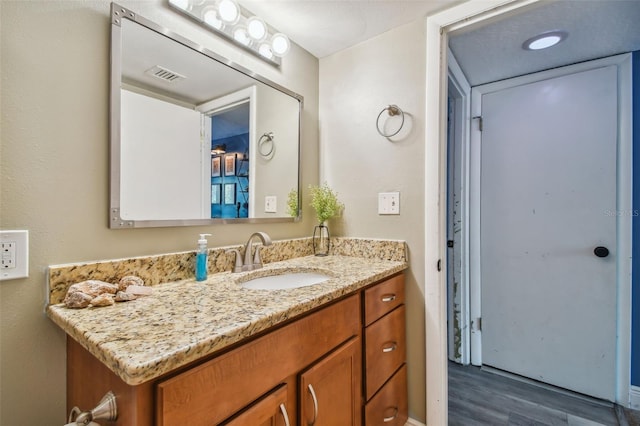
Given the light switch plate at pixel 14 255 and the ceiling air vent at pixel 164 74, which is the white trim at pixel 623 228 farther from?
the light switch plate at pixel 14 255

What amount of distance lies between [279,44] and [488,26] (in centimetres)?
109

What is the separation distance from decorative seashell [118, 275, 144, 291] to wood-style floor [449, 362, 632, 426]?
5.55ft

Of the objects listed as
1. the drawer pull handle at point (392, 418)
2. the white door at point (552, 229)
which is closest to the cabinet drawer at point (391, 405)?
the drawer pull handle at point (392, 418)

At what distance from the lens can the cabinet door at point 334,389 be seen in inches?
33.0

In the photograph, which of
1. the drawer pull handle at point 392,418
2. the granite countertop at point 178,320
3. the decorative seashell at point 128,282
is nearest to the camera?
the granite countertop at point 178,320

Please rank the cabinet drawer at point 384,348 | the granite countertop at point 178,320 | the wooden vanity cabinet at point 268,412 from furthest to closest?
the cabinet drawer at point 384,348
the wooden vanity cabinet at point 268,412
the granite countertop at point 178,320

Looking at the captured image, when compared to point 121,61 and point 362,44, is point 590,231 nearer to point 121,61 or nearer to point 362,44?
point 362,44

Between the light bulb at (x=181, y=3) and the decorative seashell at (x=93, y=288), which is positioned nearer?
the decorative seashell at (x=93, y=288)

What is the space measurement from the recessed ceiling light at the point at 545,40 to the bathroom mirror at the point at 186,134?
143 centimetres

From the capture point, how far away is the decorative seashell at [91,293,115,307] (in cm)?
76

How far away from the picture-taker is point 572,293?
72.8 inches

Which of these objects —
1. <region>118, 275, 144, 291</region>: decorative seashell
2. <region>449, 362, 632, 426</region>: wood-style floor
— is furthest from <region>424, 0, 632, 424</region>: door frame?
<region>118, 275, 144, 291</region>: decorative seashell

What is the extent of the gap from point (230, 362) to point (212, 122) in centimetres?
95

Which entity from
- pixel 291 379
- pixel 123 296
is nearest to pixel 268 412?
pixel 291 379
